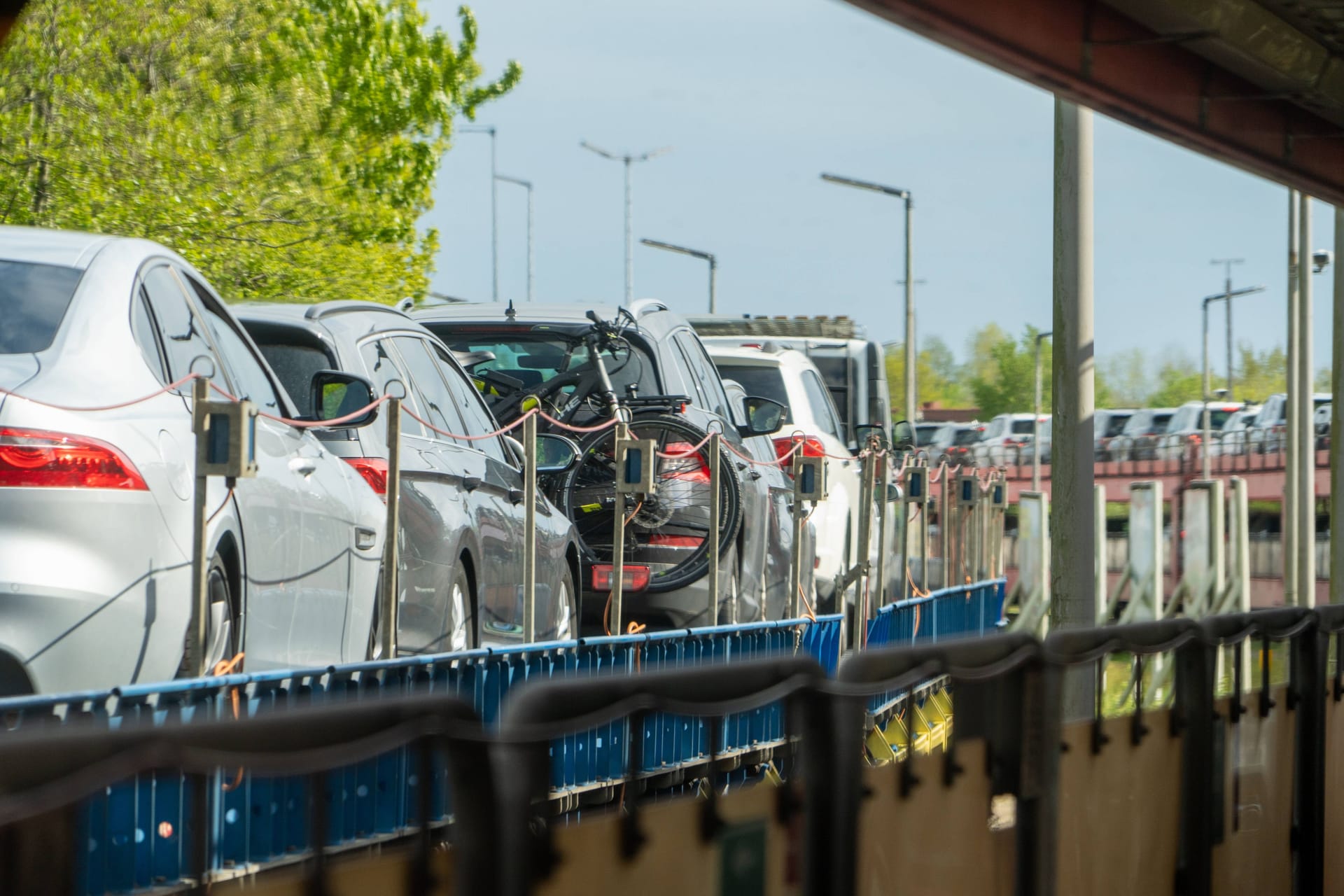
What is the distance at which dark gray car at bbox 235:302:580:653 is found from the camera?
26.6ft

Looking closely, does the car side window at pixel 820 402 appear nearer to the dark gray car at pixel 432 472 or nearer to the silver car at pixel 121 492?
the dark gray car at pixel 432 472

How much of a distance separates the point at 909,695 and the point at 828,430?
526 inches

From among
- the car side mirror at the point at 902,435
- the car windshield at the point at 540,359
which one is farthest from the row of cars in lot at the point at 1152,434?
the car windshield at the point at 540,359

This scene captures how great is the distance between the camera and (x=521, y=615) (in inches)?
393

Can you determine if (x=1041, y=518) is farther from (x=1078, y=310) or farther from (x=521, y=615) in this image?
(x=521, y=615)

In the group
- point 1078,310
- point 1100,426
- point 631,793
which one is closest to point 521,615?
point 1078,310

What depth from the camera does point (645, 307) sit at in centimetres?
1288

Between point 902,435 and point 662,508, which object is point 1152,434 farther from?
point 662,508

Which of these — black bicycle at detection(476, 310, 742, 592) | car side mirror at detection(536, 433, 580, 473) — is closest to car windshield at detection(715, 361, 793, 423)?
black bicycle at detection(476, 310, 742, 592)

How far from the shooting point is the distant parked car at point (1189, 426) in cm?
7575

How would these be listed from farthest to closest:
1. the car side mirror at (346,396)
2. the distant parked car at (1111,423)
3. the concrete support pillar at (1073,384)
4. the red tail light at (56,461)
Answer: the distant parked car at (1111,423) → the concrete support pillar at (1073,384) → the car side mirror at (346,396) → the red tail light at (56,461)

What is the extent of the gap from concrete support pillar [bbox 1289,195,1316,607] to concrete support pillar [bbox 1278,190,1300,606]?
7 cm

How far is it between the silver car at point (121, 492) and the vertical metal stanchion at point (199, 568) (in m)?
0.03

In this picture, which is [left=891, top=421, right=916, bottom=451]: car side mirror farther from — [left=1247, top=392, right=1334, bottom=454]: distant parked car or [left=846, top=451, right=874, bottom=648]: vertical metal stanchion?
[left=1247, top=392, right=1334, bottom=454]: distant parked car
